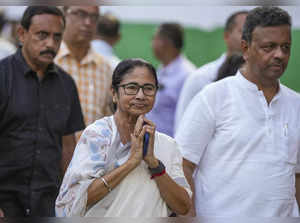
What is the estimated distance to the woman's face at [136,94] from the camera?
2375mm

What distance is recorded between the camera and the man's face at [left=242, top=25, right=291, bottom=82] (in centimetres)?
273

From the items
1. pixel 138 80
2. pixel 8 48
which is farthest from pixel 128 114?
pixel 8 48

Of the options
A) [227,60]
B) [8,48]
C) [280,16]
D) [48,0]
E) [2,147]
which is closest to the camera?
[48,0]

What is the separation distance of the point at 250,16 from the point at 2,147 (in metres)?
1.51

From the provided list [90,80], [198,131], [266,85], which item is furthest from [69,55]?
[266,85]

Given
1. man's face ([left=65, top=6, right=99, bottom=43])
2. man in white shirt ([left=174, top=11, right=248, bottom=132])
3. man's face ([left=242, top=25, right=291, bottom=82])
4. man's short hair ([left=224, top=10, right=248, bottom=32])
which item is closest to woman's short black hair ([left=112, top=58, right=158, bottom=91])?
man's face ([left=242, top=25, right=291, bottom=82])

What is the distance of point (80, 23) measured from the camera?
4.34m

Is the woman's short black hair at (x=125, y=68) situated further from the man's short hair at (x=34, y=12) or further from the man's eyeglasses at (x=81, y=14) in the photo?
the man's eyeglasses at (x=81, y=14)

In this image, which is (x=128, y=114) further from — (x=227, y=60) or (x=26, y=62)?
(x=227, y=60)

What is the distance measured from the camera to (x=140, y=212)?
2275 millimetres

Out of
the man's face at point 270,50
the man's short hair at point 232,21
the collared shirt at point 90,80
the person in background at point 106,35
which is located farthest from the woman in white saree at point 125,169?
the person in background at point 106,35

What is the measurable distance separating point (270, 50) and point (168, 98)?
2625mm

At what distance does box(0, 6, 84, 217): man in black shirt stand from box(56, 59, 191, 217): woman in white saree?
28.6 inches

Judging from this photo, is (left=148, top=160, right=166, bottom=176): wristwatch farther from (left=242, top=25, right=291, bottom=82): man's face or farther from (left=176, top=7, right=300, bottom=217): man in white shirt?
(left=242, top=25, right=291, bottom=82): man's face
